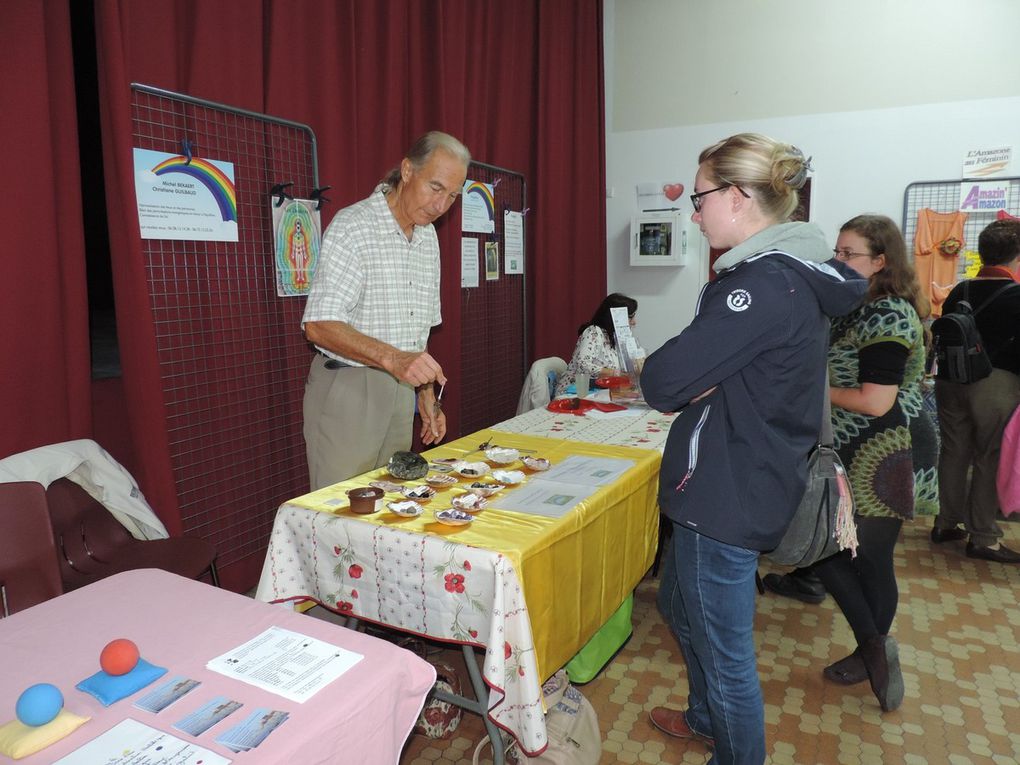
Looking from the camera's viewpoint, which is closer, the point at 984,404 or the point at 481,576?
the point at 481,576

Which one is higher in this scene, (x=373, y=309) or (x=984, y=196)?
(x=984, y=196)

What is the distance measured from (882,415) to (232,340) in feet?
6.81

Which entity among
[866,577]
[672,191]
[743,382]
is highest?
[672,191]

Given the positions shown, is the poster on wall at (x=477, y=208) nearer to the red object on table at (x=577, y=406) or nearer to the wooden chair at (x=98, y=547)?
the red object on table at (x=577, y=406)

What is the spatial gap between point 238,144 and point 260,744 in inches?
84.3

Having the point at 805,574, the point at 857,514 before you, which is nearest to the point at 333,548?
the point at 857,514

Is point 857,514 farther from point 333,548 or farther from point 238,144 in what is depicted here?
point 238,144

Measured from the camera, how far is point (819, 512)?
Result: 1422 millimetres

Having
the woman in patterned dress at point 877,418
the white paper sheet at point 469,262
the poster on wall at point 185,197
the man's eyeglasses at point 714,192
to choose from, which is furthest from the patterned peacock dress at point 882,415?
the white paper sheet at point 469,262

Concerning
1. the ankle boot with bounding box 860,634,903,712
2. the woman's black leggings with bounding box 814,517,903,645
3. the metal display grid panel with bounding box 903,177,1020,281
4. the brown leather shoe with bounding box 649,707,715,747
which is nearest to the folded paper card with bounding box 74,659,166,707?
the brown leather shoe with bounding box 649,707,715,747

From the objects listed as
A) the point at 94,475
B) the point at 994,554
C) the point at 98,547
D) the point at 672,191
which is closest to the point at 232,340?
the point at 94,475

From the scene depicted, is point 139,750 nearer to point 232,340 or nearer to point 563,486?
point 563,486

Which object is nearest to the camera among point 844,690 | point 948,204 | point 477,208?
point 844,690

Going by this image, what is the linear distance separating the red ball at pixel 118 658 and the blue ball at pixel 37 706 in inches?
3.4
